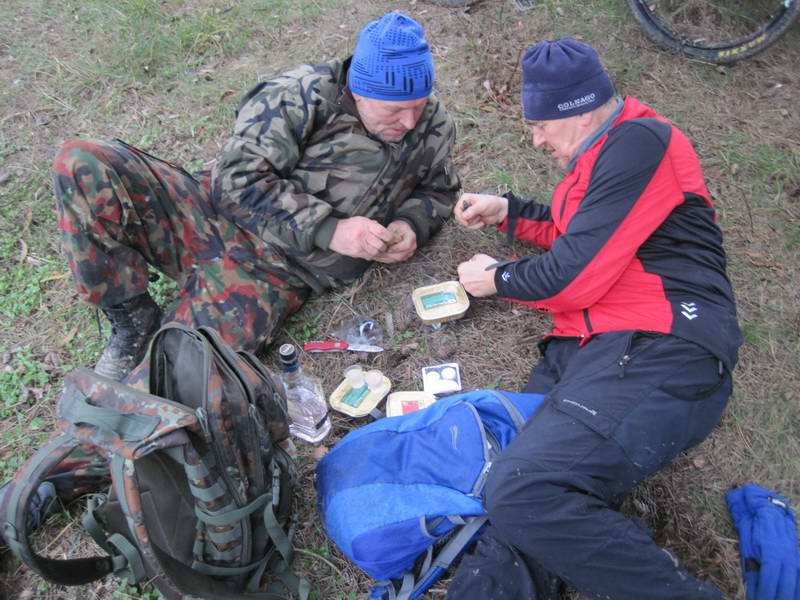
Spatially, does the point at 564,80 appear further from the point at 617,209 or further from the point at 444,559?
the point at 444,559

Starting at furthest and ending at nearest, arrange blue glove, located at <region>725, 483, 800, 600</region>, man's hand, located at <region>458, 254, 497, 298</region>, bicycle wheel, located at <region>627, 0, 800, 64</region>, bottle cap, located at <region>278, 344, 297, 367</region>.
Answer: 1. bicycle wheel, located at <region>627, 0, 800, 64</region>
2. man's hand, located at <region>458, 254, 497, 298</region>
3. bottle cap, located at <region>278, 344, 297, 367</region>
4. blue glove, located at <region>725, 483, 800, 600</region>

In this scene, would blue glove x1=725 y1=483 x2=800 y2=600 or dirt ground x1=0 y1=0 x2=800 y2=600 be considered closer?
blue glove x1=725 y1=483 x2=800 y2=600

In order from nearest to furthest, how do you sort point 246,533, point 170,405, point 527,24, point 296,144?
point 170,405 < point 246,533 < point 296,144 < point 527,24

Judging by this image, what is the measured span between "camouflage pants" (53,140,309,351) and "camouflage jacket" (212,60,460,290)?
12 centimetres

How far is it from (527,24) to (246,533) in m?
4.15

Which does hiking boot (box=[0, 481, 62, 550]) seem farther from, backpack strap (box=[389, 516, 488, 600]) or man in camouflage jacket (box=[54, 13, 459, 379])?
backpack strap (box=[389, 516, 488, 600])

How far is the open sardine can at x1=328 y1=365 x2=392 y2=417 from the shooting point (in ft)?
8.87

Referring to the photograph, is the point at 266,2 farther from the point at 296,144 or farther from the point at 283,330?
the point at 283,330

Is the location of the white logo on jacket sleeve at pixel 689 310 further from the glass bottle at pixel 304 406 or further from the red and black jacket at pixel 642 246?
the glass bottle at pixel 304 406

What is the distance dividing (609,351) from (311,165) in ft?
5.21

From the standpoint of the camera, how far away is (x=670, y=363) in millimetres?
2186

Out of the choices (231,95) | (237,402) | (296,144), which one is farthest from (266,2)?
(237,402)

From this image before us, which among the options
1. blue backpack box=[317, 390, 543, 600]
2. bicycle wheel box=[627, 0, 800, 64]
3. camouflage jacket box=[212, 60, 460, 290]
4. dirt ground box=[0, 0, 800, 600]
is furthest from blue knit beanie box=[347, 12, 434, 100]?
bicycle wheel box=[627, 0, 800, 64]

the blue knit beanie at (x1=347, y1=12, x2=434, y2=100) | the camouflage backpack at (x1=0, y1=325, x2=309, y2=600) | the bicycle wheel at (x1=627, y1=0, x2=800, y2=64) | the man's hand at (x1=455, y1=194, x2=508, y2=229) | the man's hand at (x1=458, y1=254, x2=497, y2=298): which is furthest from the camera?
the bicycle wheel at (x1=627, y1=0, x2=800, y2=64)
